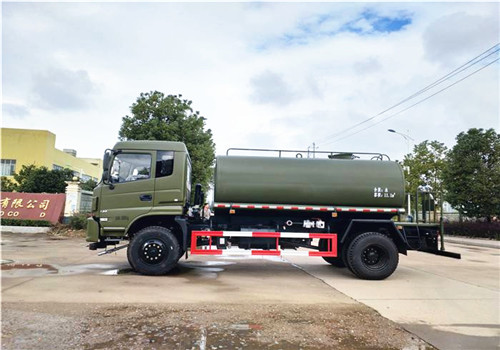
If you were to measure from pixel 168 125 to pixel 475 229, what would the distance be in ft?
65.6

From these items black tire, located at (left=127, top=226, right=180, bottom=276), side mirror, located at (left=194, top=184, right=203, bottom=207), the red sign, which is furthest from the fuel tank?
the red sign

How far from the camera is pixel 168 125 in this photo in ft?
63.8

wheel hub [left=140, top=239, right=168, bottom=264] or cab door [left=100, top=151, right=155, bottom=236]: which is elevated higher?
cab door [left=100, top=151, right=155, bottom=236]

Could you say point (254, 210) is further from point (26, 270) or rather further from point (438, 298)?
point (26, 270)

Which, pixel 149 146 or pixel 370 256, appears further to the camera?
pixel 370 256

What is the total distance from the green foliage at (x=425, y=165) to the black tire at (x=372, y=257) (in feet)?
69.3

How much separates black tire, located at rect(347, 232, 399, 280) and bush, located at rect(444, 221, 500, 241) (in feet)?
59.5

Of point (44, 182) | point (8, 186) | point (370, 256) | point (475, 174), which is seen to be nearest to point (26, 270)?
point (370, 256)

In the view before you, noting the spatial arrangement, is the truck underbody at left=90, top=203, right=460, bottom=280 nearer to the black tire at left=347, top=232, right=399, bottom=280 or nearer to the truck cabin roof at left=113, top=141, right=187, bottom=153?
the black tire at left=347, top=232, right=399, bottom=280

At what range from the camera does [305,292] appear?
22.3 feet

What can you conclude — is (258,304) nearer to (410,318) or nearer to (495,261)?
(410,318)


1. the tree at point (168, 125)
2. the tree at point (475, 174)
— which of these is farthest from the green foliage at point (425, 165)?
the tree at point (168, 125)

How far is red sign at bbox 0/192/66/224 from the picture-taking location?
64.1ft

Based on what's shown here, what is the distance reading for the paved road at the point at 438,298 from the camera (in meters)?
4.63
